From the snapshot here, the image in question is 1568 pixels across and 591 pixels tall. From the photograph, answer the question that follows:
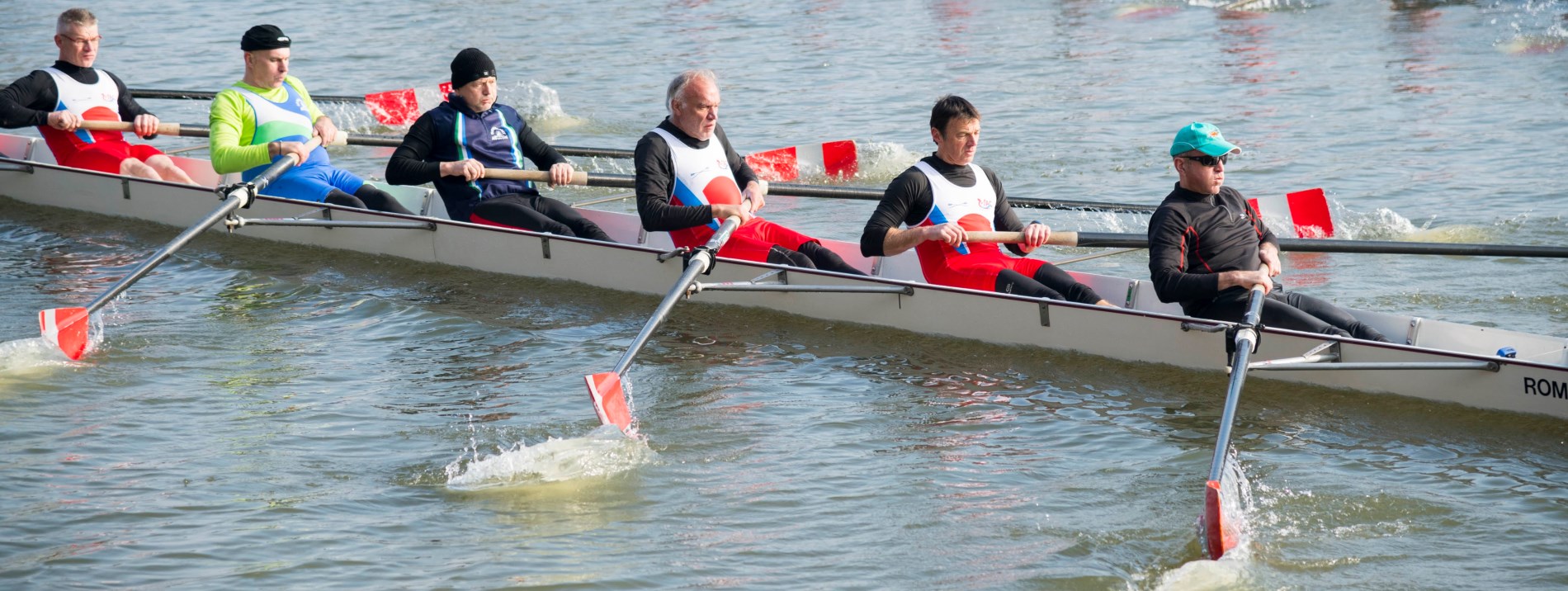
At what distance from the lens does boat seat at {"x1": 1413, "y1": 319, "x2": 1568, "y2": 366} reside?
648cm

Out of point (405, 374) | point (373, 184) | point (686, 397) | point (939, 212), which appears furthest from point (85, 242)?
point (939, 212)

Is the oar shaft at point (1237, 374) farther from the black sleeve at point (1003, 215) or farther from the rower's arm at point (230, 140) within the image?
the rower's arm at point (230, 140)

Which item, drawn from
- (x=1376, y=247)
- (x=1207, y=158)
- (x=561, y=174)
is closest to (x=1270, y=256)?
(x=1207, y=158)

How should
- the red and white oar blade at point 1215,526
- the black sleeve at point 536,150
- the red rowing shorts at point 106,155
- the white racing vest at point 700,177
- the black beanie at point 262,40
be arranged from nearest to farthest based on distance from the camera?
the red and white oar blade at point 1215,526 → the white racing vest at point 700,177 → the black sleeve at point 536,150 → the black beanie at point 262,40 → the red rowing shorts at point 106,155

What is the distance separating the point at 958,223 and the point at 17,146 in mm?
8772

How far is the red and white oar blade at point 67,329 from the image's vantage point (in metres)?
7.77

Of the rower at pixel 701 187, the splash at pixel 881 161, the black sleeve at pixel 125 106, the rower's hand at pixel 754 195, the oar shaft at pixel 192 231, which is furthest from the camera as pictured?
the splash at pixel 881 161

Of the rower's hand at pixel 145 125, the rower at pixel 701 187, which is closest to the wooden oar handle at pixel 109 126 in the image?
the rower's hand at pixel 145 125

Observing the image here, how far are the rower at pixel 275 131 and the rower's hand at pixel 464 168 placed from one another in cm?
121

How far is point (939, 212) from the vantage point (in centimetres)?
732

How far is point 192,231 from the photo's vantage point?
8.70 m

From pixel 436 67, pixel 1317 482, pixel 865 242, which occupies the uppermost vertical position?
pixel 436 67

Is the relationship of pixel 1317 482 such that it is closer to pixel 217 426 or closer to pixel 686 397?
pixel 686 397

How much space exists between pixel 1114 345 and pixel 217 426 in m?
4.23
